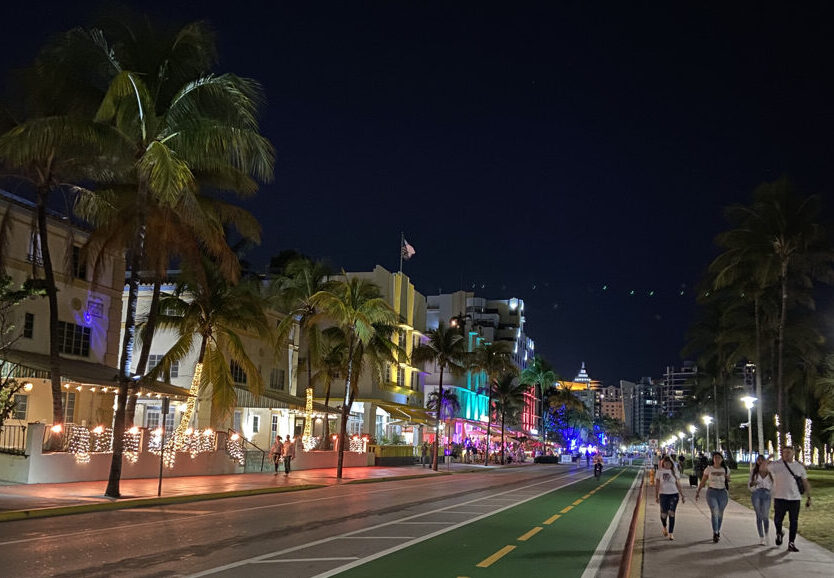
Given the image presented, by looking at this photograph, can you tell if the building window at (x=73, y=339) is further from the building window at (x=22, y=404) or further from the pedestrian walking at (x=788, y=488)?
the pedestrian walking at (x=788, y=488)

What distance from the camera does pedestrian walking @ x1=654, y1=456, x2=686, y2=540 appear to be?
15344 mm

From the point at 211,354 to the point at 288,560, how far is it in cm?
2316

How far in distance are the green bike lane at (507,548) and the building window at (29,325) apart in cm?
1958

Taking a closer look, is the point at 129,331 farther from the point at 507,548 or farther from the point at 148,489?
the point at 507,548

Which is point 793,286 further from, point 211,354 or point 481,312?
point 481,312

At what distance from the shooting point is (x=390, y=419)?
63.2 m

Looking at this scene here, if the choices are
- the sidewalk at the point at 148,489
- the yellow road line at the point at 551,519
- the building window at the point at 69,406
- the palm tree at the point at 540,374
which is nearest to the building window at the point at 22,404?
the building window at the point at 69,406

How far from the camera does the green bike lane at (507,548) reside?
11.1 metres

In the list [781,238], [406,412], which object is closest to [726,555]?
[781,238]

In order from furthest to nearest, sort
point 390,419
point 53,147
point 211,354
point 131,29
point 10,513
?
point 390,419, point 211,354, point 131,29, point 53,147, point 10,513

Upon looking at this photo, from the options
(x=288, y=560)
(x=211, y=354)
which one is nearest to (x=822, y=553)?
(x=288, y=560)

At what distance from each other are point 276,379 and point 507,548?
37.0 m

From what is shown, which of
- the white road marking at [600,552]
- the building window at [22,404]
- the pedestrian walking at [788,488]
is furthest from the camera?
the building window at [22,404]

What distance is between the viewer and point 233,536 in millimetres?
14391
